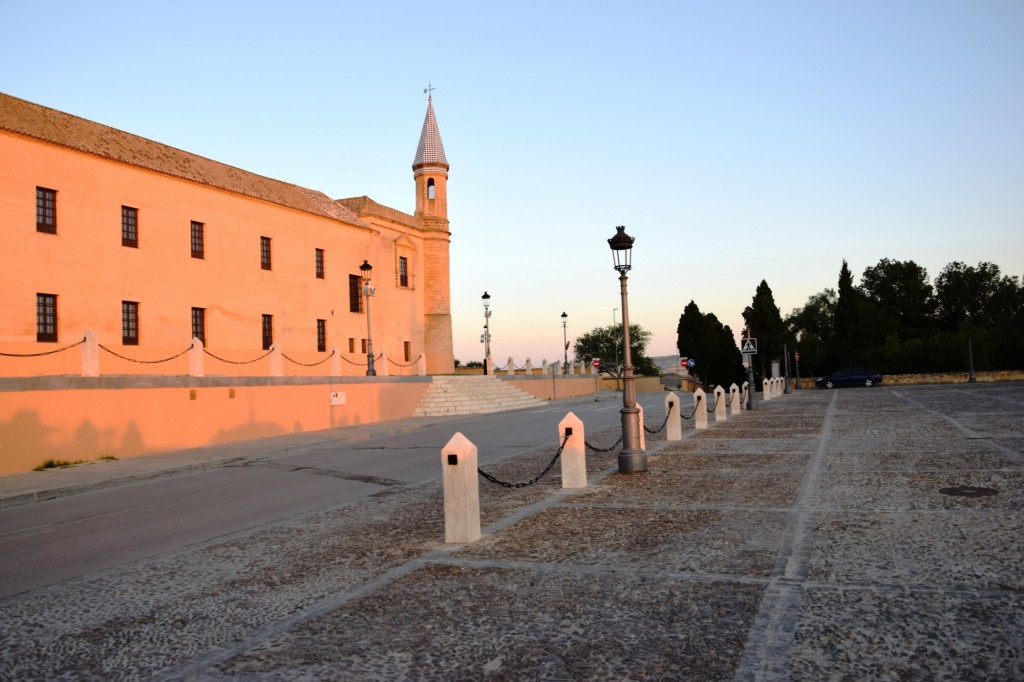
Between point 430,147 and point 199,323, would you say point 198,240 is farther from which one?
point 430,147

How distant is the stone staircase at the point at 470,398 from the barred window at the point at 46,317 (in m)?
14.9

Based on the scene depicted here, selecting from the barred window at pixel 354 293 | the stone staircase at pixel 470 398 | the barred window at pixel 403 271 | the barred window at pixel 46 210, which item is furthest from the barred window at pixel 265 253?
the barred window at pixel 403 271

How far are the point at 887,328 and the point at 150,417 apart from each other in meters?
81.6

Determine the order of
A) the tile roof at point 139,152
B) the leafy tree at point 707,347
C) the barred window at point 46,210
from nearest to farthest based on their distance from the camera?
1. the barred window at point 46,210
2. the tile roof at point 139,152
3. the leafy tree at point 707,347

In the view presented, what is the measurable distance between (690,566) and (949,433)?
1401 centimetres

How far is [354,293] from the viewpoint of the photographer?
41281mm

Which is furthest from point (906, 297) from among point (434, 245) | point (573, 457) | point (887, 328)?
point (573, 457)

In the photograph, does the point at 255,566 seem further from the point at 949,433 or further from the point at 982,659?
the point at 949,433

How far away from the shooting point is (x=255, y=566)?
22.9 ft

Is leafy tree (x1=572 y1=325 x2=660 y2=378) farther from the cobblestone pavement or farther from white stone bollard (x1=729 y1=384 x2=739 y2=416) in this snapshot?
the cobblestone pavement

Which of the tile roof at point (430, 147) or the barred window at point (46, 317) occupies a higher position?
the tile roof at point (430, 147)

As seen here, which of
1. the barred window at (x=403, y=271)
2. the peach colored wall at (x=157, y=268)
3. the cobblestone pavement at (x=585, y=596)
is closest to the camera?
the cobblestone pavement at (x=585, y=596)

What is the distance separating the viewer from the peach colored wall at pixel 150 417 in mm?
16469

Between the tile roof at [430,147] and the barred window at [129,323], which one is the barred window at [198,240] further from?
the tile roof at [430,147]
